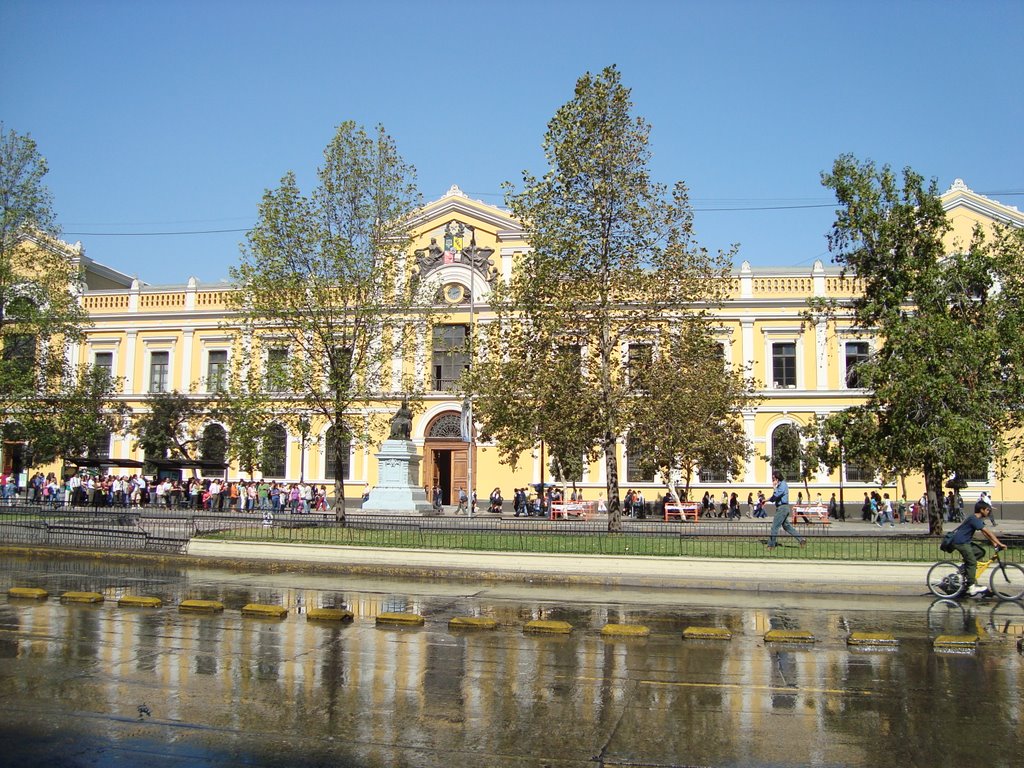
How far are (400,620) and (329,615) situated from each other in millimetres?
1158

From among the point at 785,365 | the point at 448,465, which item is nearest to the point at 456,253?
the point at 448,465

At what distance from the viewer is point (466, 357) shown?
166 ft

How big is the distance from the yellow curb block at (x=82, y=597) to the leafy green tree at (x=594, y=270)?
13086mm

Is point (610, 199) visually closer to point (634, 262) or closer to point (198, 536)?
point (634, 262)

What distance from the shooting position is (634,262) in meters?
25.8

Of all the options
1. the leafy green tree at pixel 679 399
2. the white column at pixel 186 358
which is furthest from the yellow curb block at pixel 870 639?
the white column at pixel 186 358

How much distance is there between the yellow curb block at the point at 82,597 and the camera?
49.4 ft

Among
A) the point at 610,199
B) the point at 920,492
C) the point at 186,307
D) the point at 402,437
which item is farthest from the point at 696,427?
the point at 186,307

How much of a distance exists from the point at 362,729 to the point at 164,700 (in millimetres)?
2289

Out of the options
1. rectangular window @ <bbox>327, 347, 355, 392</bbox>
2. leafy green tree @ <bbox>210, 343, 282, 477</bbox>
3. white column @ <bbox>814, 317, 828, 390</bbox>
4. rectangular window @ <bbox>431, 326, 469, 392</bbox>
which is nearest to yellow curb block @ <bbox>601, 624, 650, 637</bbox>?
rectangular window @ <bbox>327, 347, 355, 392</bbox>

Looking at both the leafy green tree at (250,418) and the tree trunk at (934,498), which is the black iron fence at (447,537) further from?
the leafy green tree at (250,418)

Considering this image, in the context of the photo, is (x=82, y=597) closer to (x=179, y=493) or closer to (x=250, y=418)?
(x=250, y=418)

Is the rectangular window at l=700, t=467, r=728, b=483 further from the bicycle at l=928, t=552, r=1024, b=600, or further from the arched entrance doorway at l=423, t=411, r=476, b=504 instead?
the bicycle at l=928, t=552, r=1024, b=600

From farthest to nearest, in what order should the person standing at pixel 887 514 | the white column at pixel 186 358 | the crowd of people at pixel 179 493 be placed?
1. the white column at pixel 186 358
2. the crowd of people at pixel 179 493
3. the person standing at pixel 887 514
